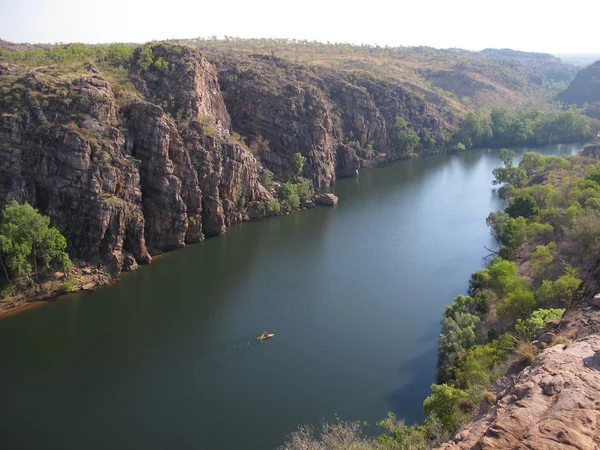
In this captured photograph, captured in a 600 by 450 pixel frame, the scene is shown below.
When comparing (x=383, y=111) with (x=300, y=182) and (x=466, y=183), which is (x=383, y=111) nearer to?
(x=466, y=183)

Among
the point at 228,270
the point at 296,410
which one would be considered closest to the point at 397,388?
the point at 296,410

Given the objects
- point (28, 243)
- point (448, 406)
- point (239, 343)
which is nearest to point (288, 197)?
point (239, 343)

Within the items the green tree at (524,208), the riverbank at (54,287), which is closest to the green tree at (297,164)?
the green tree at (524,208)

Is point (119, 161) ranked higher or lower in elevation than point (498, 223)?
higher

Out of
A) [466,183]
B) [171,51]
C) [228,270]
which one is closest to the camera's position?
[228,270]

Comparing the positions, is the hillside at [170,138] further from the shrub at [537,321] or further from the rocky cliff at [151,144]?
the shrub at [537,321]

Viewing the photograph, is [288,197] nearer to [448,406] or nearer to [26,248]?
[26,248]
